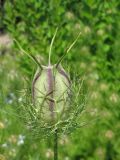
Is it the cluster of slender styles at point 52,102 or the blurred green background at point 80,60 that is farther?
the blurred green background at point 80,60

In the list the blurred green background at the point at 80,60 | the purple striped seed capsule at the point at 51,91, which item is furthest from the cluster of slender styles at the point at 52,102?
the blurred green background at the point at 80,60

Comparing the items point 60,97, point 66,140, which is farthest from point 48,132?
point 66,140

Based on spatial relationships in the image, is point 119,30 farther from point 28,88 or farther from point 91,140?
point 28,88

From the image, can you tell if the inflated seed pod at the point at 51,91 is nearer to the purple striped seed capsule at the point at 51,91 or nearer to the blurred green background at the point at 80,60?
the purple striped seed capsule at the point at 51,91

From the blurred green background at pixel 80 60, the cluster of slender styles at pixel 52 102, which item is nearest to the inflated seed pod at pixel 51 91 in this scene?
the cluster of slender styles at pixel 52 102

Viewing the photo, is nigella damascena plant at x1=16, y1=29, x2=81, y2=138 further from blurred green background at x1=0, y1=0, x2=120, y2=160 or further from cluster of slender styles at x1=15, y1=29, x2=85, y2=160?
blurred green background at x1=0, y1=0, x2=120, y2=160
